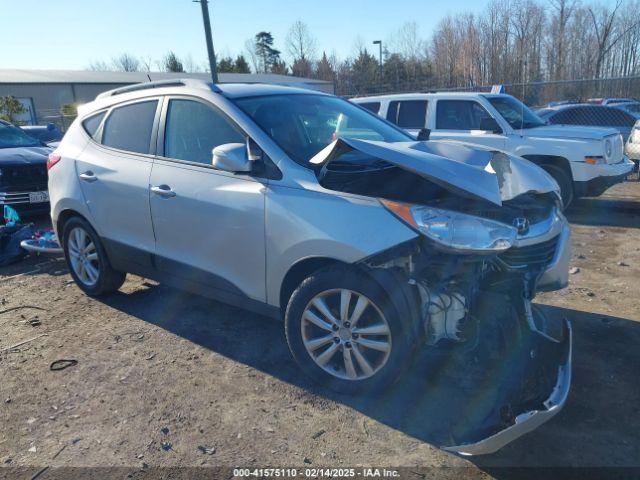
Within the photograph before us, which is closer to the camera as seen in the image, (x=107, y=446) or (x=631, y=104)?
(x=107, y=446)

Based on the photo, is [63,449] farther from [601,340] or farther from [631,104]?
[631,104]

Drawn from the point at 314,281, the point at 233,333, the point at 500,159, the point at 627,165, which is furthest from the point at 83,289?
the point at 627,165

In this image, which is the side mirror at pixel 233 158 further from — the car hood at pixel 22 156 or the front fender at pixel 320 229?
the car hood at pixel 22 156

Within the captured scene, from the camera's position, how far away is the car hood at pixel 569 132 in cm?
760

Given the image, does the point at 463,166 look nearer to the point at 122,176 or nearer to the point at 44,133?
the point at 122,176

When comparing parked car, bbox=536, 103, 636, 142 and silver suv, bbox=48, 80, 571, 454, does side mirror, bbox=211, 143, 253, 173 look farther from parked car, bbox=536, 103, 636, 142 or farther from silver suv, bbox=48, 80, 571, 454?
parked car, bbox=536, 103, 636, 142

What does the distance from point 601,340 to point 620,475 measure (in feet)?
4.87

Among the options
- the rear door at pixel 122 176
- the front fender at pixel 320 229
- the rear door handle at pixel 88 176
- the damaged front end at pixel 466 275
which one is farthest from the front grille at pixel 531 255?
the rear door handle at pixel 88 176

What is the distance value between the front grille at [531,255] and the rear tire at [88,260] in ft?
11.1

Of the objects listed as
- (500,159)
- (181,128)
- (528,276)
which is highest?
(181,128)

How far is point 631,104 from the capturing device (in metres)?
15.7

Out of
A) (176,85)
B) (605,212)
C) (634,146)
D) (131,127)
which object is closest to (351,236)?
(176,85)

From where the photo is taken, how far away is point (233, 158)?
3.21 meters

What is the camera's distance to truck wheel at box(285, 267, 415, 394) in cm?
286
